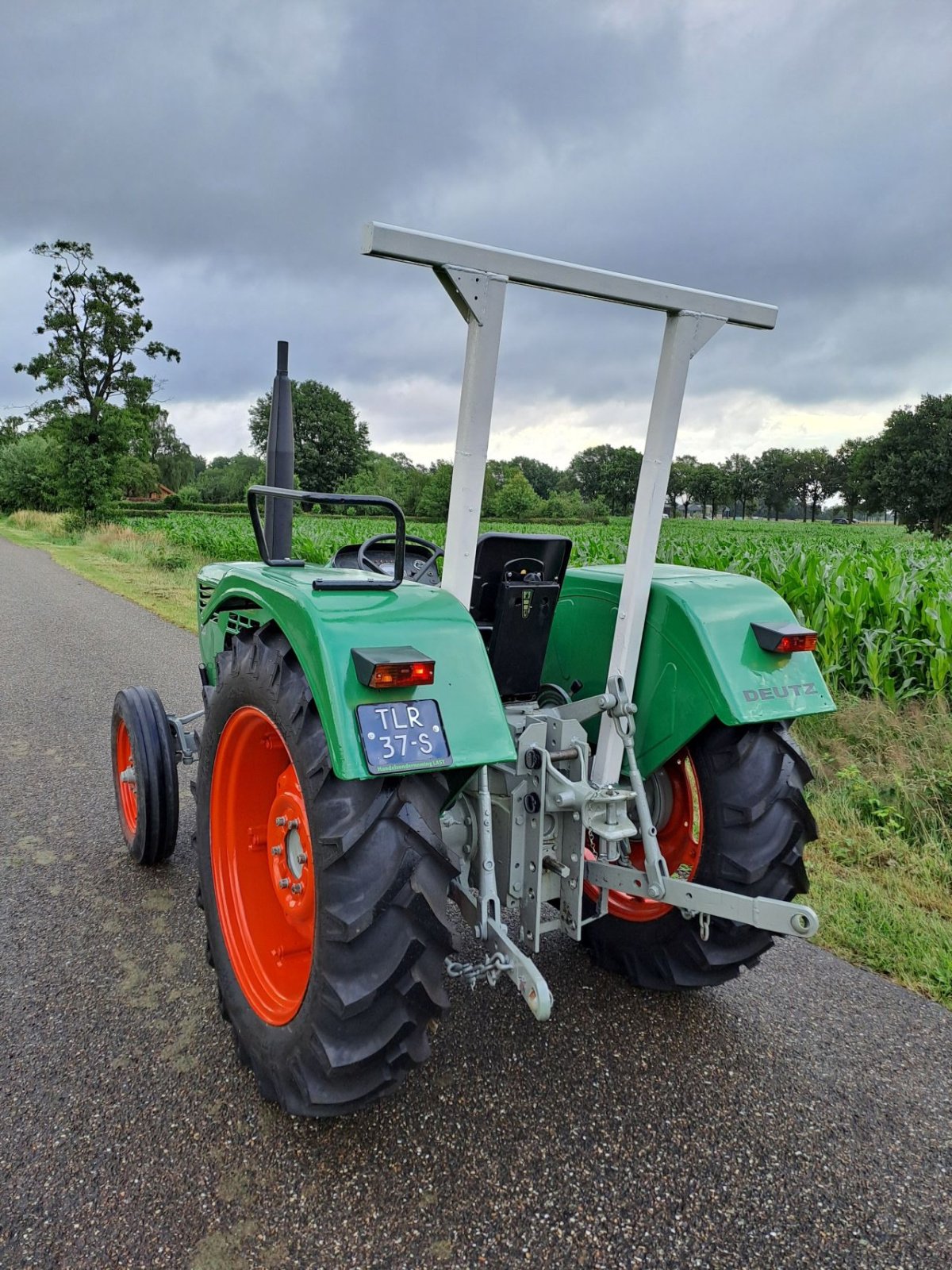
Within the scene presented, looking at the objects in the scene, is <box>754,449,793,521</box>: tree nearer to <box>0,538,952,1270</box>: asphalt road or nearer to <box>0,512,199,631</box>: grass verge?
<box>0,512,199,631</box>: grass verge

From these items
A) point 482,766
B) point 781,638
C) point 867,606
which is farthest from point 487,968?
point 867,606

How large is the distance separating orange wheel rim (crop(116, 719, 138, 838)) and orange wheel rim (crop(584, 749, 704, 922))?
204 centimetres

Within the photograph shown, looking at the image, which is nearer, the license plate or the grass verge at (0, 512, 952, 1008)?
the license plate

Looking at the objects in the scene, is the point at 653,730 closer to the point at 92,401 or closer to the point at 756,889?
the point at 756,889

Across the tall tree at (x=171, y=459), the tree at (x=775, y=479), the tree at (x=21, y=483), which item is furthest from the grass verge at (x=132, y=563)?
the tall tree at (x=171, y=459)

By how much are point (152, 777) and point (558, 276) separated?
2320 millimetres

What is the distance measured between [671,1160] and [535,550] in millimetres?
1513

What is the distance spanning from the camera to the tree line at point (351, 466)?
261 cm

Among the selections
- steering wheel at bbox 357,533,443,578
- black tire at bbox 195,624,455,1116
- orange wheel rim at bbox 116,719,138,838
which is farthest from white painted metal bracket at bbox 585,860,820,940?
orange wheel rim at bbox 116,719,138,838

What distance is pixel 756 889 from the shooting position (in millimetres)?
2158

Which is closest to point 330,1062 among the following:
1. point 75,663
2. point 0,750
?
point 0,750

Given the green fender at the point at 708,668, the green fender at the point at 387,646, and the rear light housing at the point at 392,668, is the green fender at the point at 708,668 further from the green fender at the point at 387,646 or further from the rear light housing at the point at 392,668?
the rear light housing at the point at 392,668

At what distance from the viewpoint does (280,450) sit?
9.76 ft

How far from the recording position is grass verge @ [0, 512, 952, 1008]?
2717 millimetres
